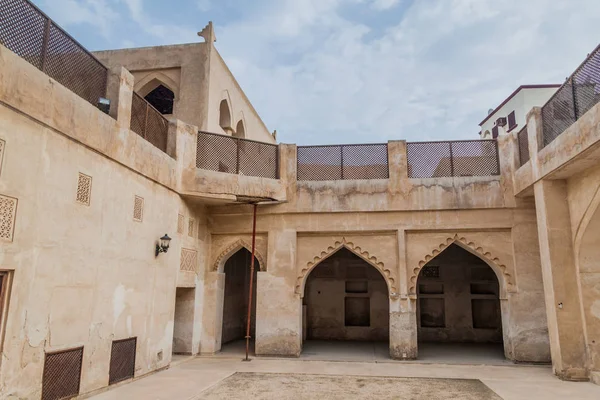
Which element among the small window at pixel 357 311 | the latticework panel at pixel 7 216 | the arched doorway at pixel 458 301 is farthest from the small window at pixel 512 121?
the latticework panel at pixel 7 216

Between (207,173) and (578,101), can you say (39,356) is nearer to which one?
(207,173)

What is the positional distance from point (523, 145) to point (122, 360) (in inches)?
344

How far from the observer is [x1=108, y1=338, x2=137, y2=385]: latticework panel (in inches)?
258

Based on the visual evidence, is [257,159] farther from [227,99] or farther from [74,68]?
[74,68]

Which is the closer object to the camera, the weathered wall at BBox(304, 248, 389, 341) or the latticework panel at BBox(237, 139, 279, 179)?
the latticework panel at BBox(237, 139, 279, 179)

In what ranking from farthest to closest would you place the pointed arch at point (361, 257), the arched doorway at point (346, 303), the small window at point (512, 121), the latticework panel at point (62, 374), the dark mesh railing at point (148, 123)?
the small window at point (512, 121) → the arched doorway at point (346, 303) → the pointed arch at point (361, 257) → the dark mesh railing at point (148, 123) → the latticework panel at point (62, 374)

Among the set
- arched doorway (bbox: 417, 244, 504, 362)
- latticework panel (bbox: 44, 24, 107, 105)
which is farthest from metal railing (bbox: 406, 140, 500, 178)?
latticework panel (bbox: 44, 24, 107, 105)

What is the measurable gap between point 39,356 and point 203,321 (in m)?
5.08

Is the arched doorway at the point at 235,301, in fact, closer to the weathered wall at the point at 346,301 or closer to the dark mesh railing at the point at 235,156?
the weathered wall at the point at 346,301

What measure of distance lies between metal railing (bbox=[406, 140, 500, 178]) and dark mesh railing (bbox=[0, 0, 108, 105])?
6.71 meters

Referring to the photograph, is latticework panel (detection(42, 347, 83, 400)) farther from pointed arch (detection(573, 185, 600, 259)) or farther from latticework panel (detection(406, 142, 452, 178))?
pointed arch (detection(573, 185, 600, 259))

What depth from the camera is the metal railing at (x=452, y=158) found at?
32.4ft

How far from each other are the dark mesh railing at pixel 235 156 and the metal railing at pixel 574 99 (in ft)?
18.8

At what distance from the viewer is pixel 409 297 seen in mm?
9539
